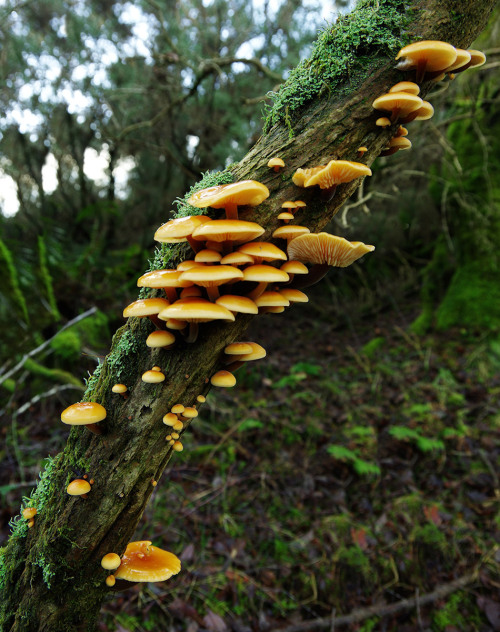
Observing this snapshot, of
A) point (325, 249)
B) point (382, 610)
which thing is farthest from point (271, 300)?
point (382, 610)

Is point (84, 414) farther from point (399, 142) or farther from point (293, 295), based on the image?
point (399, 142)

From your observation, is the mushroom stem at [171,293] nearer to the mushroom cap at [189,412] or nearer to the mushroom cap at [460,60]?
the mushroom cap at [189,412]

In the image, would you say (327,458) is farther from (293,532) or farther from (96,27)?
(96,27)

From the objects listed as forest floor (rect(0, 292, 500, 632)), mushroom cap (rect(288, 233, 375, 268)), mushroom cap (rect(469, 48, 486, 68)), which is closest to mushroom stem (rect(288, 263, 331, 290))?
mushroom cap (rect(288, 233, 375, 268))

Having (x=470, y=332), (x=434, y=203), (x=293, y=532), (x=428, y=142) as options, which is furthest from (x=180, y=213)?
(x=434, y=203)

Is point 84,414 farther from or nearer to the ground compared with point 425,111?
nearer to the ground

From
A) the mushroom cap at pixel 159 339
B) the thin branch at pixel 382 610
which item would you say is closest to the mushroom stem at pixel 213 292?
the mushroom cap at pixel 159 339

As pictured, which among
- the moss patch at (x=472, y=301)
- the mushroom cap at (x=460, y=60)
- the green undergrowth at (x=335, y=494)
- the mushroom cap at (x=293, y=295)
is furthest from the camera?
the moss patch at (x=472, y=301)
